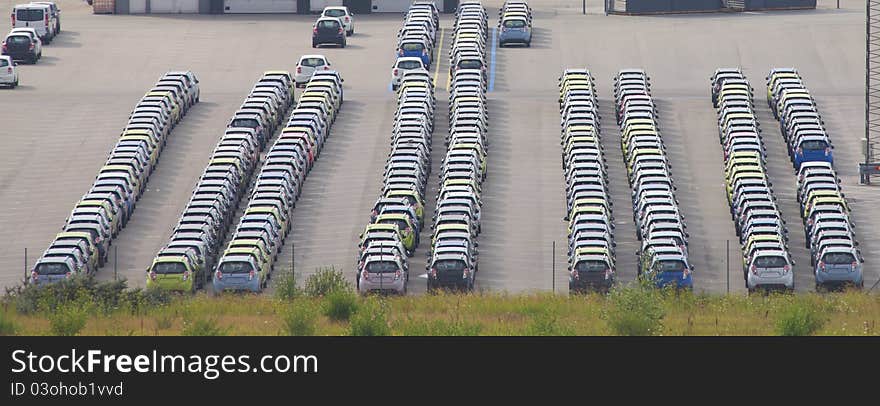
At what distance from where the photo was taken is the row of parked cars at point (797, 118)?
73000 mm

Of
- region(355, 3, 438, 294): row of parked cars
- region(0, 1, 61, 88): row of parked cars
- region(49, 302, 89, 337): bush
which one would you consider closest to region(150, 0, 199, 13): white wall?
region(0, 1, 61, 88): row of parked cars

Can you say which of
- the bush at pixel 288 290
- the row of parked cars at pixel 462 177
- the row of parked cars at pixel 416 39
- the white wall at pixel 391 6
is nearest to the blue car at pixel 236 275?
the bush at pixel 288 290

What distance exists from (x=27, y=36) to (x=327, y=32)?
12325 millimetres

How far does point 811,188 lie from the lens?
221ft

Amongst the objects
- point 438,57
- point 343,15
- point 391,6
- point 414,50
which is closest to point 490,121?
point 414,50

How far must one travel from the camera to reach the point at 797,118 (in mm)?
76312

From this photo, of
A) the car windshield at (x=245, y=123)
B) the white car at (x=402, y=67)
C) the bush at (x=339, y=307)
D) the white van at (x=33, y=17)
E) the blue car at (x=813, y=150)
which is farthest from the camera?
the white van at (x=33, y=17)

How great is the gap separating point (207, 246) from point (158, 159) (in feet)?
47.5

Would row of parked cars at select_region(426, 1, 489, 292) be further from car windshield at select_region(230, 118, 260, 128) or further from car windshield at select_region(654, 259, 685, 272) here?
car windshield at select_region(230, 118, 260, 128)

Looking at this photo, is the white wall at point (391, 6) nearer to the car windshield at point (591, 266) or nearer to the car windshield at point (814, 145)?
the car windshield at point (814, 145)

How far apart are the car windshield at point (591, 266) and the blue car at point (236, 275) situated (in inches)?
327
